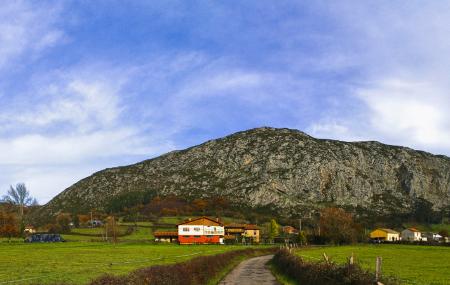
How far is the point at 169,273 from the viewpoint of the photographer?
27.3 m

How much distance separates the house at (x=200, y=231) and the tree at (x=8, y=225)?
52.0 meters

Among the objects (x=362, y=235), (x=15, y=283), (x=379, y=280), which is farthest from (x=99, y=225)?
(x=379, y=280)

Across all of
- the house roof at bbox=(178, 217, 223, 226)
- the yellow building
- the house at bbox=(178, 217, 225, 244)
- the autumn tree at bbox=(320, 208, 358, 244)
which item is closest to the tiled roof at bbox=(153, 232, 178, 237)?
the house at bbox=(178, 217, 225, 244)

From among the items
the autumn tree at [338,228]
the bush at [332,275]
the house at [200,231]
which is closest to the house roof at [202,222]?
the house at [200,231]

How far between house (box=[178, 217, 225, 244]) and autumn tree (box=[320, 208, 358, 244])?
1535 inches

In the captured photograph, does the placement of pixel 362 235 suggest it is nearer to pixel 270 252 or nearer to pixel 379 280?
pixel 270 252

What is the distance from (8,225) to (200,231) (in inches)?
2433

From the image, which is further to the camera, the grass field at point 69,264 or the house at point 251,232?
the house at point 251,232

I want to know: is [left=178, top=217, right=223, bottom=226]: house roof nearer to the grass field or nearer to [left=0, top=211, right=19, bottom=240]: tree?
[left=0, top=211, right=19, bottom=240]: tree

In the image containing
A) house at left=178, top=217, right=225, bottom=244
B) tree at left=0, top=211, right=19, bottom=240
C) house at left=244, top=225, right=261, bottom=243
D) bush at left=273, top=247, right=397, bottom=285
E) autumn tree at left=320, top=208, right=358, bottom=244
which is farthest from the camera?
house at left=244, top=225, right=261, bottom=243

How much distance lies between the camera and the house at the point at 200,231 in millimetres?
165750

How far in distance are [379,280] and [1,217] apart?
497ft

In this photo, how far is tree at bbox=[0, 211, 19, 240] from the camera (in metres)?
147

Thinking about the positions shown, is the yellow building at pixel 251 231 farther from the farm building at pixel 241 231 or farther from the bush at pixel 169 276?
the bush at pixel 169 276
